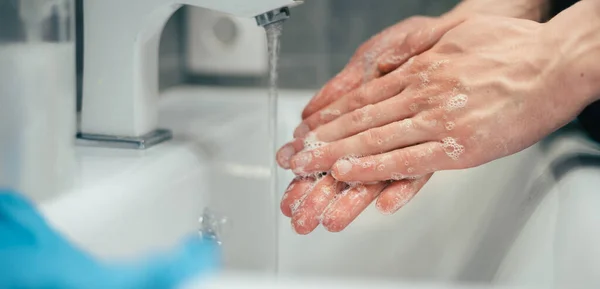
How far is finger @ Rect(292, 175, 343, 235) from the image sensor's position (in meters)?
0.49

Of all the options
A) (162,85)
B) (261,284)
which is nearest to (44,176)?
(261,284)

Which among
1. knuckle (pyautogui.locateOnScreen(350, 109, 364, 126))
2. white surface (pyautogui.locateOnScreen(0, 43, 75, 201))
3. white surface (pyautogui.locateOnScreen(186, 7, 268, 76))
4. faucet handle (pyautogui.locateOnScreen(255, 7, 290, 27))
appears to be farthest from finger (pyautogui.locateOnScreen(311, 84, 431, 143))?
white surface (pyautogui.locateOnScreen(186, 7, 268, 76))

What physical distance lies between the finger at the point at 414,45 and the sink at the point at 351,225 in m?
0.15

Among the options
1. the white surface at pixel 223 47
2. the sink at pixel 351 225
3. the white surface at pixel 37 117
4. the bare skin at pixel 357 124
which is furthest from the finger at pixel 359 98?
the white surface at pixel 223 47

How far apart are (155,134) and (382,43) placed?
10.1 inches

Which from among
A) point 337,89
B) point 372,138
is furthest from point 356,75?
point 372,138

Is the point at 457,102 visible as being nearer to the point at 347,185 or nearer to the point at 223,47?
the point at 347,185

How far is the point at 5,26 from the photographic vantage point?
1.20 feet

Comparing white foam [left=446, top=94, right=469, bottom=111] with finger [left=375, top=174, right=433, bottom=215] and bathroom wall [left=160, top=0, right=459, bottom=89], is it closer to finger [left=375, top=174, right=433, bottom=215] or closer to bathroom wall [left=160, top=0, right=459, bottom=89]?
finger [left=375, top=174, right=433, bottom=215]

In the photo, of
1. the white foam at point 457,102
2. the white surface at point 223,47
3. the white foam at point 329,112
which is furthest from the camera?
the white surface at point 223,47

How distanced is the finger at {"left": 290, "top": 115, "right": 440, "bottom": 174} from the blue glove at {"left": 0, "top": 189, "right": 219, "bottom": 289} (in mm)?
245

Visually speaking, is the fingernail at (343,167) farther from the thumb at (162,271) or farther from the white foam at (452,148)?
the thumb at (162,271)

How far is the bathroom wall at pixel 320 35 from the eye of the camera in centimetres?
94

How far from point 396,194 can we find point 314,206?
0.07m
